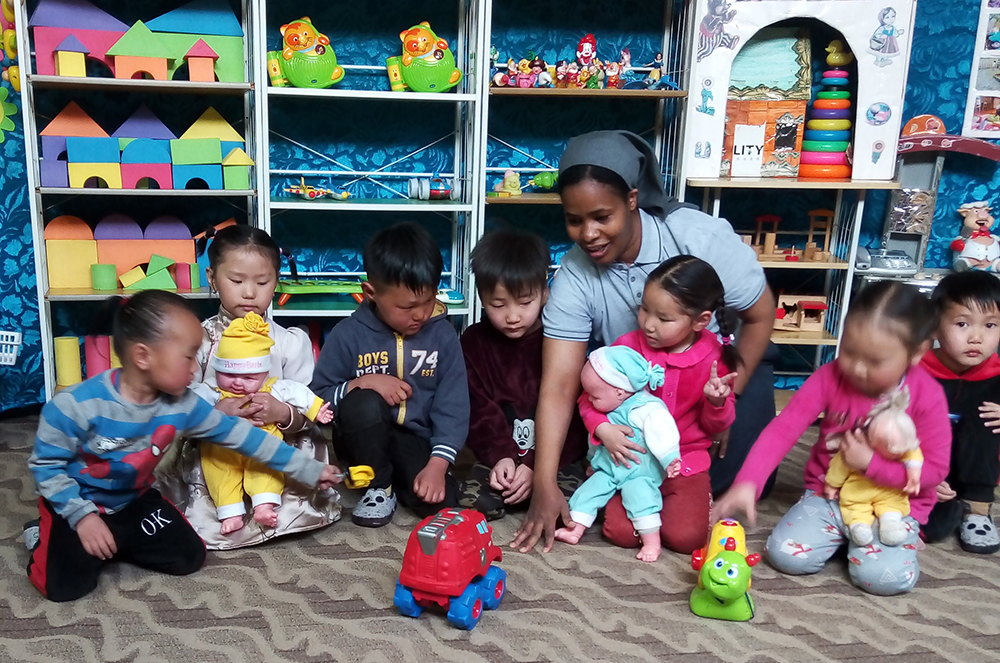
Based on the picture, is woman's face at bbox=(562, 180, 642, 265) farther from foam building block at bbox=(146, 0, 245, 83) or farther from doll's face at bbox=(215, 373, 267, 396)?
foam building block at bbox=(146, 0, 245, 83)

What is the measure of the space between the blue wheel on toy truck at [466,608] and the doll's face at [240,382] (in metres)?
0.73

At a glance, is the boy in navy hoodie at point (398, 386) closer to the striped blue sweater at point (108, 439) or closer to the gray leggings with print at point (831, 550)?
the striped blue sweater at point (108, 439)

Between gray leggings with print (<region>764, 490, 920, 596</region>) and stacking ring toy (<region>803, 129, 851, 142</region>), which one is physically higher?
stacking ring toy (<region>803, 129, 851, 142</region>)

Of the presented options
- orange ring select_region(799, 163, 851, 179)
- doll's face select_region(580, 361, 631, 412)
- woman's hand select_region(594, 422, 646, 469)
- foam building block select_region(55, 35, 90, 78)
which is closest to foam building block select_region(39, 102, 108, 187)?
foam building block select_region(55, 35, 90, 78)

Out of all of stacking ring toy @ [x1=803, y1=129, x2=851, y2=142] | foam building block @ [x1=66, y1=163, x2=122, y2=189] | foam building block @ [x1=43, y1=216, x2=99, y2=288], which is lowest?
foam building block @ [x1=43, y1=216, x2=99, y2=288]

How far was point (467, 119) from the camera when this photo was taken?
123 inches

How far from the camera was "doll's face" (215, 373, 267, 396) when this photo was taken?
6.45 feet

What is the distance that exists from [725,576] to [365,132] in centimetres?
225

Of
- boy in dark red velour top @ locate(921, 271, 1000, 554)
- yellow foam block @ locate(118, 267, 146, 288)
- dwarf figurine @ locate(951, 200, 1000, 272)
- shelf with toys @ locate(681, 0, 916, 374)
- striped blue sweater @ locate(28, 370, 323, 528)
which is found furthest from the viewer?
dwarf figurine @ locate(951, 200, 1000, 272)

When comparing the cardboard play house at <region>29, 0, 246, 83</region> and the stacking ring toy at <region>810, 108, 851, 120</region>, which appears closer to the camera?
the cardboard play house at <region>29, 0, 246, 83</region>

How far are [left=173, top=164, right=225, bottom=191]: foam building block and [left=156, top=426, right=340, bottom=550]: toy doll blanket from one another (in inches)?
42.0

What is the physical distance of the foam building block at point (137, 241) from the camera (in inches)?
112

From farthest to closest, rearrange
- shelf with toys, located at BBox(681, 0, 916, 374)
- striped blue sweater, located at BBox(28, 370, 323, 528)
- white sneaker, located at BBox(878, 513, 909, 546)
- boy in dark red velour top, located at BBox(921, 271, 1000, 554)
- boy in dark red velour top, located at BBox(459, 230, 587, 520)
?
1. shelf with toys, located at BBox(681, 0, 916, 374)
2. boy in dark red velour top, located at BBox(459, 230, 587, 520)
3. boy in dark red velour top, located at BBox(921, 271, 1000, 554)
4. white sneaker, located at BBox(878, 513, 909, 546)
5. striped blue sweater, located at BBox(28, 370, 323, 528)

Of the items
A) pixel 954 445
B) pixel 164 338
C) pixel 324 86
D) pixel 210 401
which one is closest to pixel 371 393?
pixel 210 401
